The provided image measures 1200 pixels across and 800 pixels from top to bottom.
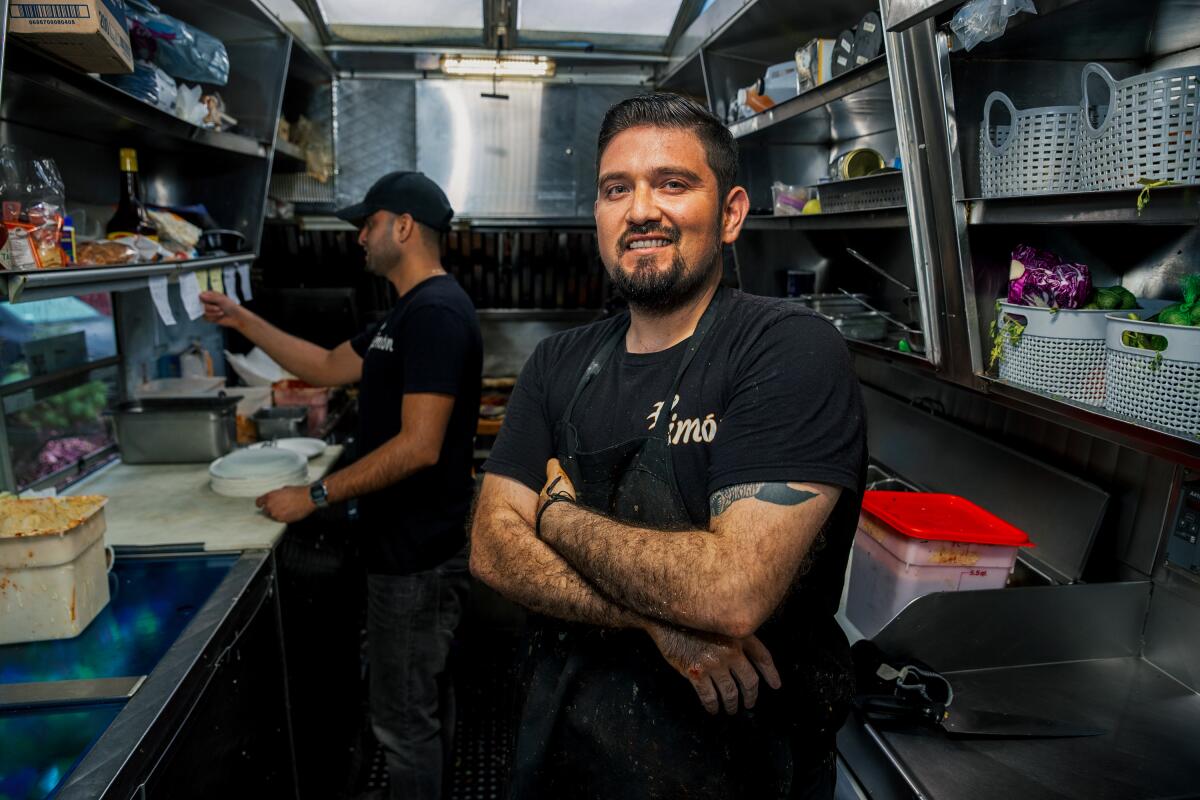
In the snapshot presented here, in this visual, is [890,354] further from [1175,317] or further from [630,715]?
[630,715]

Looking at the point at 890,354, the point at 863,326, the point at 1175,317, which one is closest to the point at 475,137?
the point at 863,326

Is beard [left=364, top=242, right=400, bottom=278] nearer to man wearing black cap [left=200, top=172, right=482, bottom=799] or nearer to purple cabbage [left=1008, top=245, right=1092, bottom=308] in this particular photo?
man wearing black cap [left=200, top=172, right=482, bottom=799]

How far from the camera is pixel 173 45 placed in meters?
2.31

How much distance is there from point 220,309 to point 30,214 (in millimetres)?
1024

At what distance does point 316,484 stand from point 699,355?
1.45 meters

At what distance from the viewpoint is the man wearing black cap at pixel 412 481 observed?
2.21 meters

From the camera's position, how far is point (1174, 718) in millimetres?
1483

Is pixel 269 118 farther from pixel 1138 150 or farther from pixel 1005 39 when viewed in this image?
pixel 1138 150

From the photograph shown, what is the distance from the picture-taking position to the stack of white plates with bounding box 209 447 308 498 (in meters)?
2.40

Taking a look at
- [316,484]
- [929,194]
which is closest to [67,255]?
[316,484]

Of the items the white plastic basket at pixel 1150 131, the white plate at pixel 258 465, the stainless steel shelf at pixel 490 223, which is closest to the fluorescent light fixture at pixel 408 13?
the stainless steel shelf at pixel 490 223

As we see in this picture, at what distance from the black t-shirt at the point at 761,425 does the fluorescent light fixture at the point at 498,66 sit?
309 centimetres

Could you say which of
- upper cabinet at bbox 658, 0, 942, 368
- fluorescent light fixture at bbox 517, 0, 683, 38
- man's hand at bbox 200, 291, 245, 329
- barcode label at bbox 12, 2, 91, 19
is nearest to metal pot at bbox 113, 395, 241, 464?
man's hand at bbox 200, 291, 245, 329

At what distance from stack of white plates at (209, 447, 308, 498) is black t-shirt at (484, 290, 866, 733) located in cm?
130
